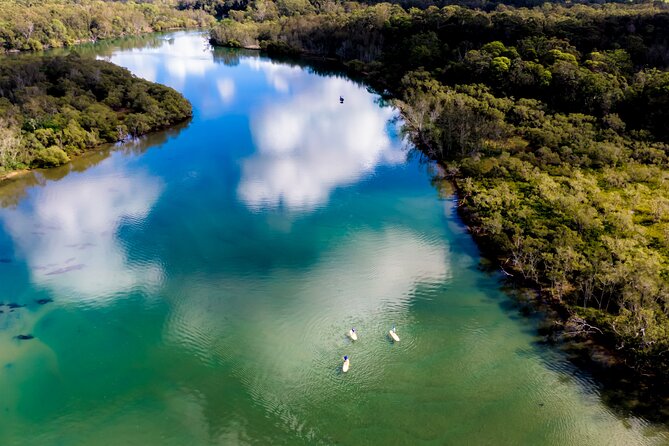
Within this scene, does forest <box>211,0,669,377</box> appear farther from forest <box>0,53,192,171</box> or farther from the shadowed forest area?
forest <box>0,53,192,171</box>

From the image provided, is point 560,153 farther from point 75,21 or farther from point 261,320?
point 75,21

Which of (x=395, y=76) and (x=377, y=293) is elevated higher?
(x=395, y=76)

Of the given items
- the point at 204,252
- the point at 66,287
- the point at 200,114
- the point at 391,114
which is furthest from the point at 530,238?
the point at 200,114

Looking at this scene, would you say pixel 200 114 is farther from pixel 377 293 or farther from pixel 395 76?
pixel 377 293

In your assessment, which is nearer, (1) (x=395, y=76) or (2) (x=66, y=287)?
(2) (x=66, y=287)

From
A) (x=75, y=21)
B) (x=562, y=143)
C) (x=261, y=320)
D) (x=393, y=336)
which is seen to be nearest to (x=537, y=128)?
(x=562, y=143)

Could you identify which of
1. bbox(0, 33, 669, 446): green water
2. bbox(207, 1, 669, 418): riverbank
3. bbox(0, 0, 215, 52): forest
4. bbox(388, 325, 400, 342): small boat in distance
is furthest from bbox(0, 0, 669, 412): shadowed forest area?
bbox(0, 0, 215, 52): forest
